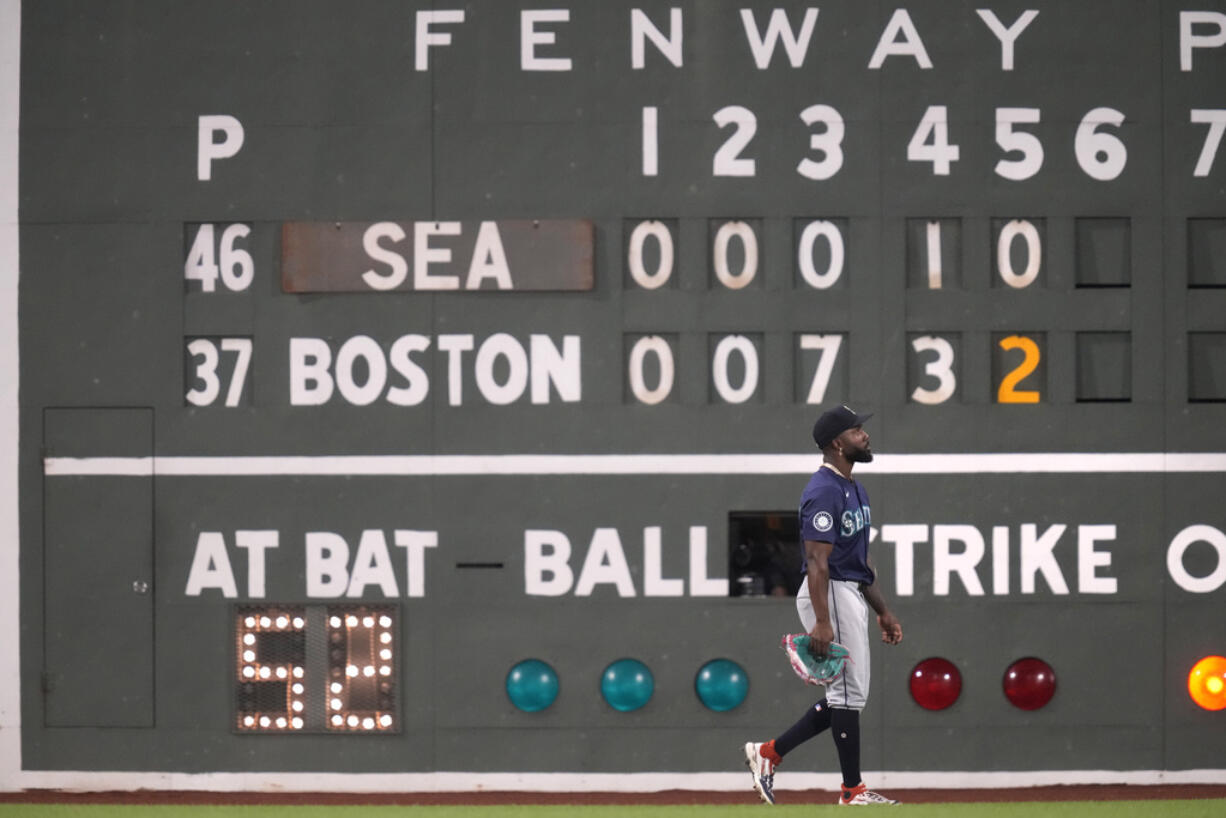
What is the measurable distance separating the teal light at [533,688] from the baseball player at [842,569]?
1.26 m

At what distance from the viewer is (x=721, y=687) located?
651 centimetres

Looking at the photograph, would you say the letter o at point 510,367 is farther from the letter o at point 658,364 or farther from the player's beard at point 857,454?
the player's beard at point 857,454

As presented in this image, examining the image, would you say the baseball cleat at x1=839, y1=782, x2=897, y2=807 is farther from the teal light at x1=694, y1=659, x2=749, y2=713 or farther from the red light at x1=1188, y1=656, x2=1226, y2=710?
the red light at x1=1188, y1=656, x2=1226, y2=710

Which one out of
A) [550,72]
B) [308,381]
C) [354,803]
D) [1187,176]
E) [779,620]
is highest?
[550,72]

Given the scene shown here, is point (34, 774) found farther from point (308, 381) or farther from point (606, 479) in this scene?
point (606, 479)

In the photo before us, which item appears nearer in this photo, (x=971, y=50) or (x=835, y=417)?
(x=835, y=417)

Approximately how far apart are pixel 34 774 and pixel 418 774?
69.1 inches

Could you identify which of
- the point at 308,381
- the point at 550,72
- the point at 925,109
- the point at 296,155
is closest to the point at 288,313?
the point at 308,381

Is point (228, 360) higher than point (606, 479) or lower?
higher

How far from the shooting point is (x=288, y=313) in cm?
662

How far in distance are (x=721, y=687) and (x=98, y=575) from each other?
2871mm

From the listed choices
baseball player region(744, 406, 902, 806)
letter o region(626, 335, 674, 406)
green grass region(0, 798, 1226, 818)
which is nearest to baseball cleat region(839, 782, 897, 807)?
baseball player region(744, 406, 902, 806)

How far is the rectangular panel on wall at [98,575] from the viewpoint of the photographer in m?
6.61

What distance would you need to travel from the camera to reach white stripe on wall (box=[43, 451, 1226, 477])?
6.55 meters
